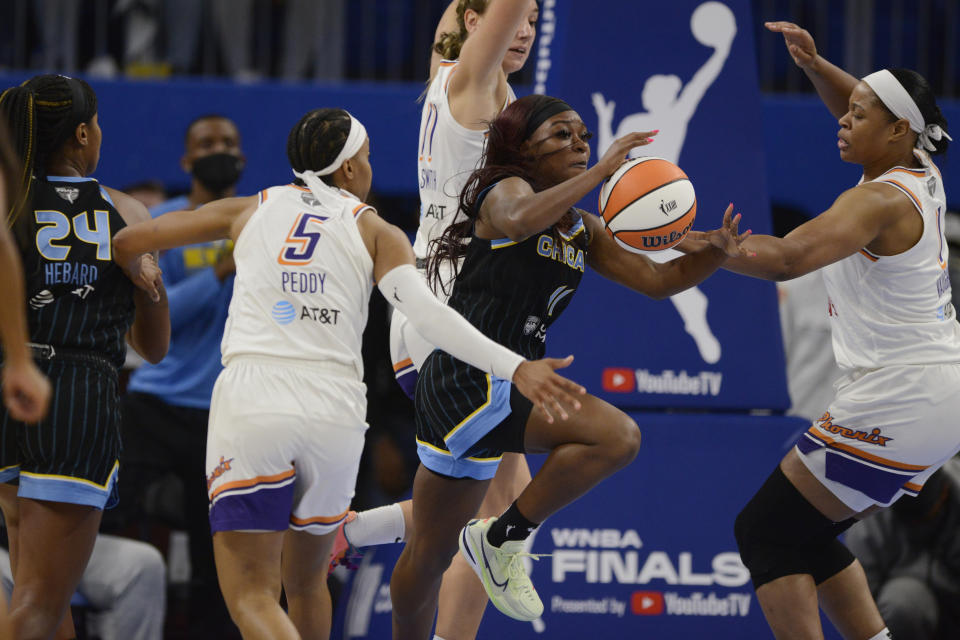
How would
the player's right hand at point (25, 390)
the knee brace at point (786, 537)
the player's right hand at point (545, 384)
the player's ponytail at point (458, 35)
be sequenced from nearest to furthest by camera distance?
Answer: the player's right hand at point (25, 390), the player's right hand at point (545, 384), the knee brace at point (786, 537), the player's ponytail at point (458, 35)

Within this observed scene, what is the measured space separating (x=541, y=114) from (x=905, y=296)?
151 centimetres

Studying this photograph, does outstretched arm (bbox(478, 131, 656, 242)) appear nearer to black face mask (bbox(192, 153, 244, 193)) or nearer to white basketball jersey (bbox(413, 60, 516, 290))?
white basketball jersey (bbox(413, 60, 516, 290))

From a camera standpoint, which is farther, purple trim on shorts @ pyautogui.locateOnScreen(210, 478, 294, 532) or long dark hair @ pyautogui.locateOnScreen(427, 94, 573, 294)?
long dark hair @ pyautogui.locateOnScreen(427, 94, 573, 294)

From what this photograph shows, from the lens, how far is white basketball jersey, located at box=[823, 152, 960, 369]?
4.40m

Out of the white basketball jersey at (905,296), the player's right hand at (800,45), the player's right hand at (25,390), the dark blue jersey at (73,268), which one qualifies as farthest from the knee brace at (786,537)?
the player's right hand at (25,390)

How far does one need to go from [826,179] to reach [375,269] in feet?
21.2

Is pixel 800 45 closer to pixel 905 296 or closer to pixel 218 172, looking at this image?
pixel 905 296

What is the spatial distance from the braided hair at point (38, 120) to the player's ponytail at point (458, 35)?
1479 millimetres

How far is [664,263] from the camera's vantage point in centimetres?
430

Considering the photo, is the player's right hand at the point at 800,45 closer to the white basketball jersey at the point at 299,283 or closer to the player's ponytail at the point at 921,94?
the player's ponytail at the point at 921,94

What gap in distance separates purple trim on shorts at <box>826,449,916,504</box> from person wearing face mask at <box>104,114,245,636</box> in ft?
11.8

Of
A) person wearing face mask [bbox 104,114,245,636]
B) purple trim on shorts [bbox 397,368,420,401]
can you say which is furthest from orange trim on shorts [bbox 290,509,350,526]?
person wearing face mask [bbox 104,114,245,636]

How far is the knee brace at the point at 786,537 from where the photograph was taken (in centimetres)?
454

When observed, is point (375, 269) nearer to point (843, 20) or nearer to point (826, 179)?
point (826, 179)
